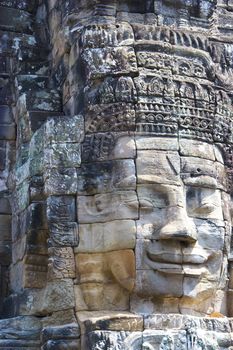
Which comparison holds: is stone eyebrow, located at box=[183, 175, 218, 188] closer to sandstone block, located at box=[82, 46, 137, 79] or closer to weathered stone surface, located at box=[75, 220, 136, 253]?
weathered stone surface, located at box=[75, 220, 136, 253]

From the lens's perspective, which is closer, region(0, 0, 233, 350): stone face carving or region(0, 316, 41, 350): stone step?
region(0, 0, 233, 350): stone face carving

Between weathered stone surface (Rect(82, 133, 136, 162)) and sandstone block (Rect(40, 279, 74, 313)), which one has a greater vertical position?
weathered stone surface (Rect(82, 133, 136, 162))

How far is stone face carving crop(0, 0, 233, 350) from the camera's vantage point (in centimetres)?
993

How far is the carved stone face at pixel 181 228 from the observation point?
32.6ft

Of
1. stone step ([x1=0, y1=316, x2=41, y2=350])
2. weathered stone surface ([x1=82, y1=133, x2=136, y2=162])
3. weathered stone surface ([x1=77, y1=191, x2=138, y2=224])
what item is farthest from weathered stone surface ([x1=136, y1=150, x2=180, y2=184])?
stone step ([x1=0, y1=316, x2=41, y2=350])

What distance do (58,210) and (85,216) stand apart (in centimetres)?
28

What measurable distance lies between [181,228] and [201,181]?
25.9 inches

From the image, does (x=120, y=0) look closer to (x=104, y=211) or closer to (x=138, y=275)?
(x=104, y=211)

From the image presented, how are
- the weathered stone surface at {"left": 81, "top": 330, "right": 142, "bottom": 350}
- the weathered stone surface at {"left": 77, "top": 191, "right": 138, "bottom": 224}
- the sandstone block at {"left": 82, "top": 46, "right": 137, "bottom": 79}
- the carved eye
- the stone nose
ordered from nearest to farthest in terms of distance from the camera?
the weathered stone surface at {"left": 81, "top": 330, "right": 142, "bottom": 350}, the stone nose, the weathered stone surface at {"left": 77, "top": 191, "right": 138, "bottom": 224}, the carved eye, the sandstone block at {"left": 82, "top": 46, "right": 137, "bottom": 79}

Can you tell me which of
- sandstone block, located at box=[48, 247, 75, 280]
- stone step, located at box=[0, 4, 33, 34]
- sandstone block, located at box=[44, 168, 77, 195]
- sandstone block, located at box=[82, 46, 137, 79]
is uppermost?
stone step, located at box=[0, 4, 33, 34]

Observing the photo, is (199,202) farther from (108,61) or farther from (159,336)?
(108,61)

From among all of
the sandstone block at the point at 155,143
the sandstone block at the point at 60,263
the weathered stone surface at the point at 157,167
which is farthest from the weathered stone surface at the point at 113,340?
the sandstone block at the point at 155,143

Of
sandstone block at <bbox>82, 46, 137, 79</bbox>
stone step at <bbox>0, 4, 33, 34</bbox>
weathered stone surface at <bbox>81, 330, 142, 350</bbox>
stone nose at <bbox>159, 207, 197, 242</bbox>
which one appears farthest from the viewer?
stone step at <bbox>0, 4, 33, 34</bbox>

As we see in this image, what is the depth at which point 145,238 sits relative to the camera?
392 inches
